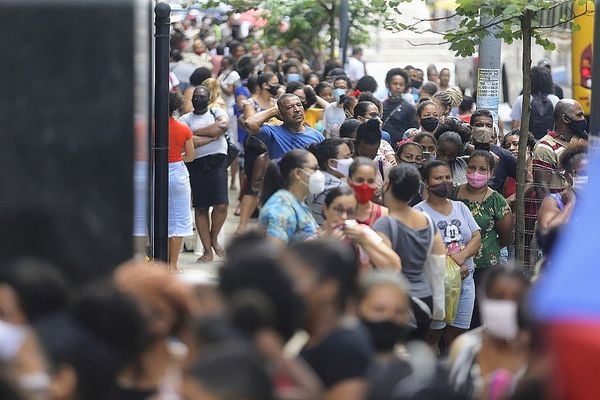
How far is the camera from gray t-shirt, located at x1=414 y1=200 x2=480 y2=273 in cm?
834

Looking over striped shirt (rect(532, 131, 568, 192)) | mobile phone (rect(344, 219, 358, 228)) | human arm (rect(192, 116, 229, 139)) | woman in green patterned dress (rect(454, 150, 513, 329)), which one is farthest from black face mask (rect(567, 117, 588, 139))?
mobile phone (rect(344, 219, 358, 228))

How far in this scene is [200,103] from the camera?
38.7 feet

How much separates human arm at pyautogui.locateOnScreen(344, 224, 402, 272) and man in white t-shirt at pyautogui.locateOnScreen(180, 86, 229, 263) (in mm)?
4993

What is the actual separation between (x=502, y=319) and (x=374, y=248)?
1893 mm

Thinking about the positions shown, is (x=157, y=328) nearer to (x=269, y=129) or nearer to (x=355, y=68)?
(x=269, y=129)

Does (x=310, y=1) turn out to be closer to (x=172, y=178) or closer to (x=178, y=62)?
(x=178, y=62)

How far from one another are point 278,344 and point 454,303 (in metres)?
3.61

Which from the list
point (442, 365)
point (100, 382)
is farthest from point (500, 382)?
point (100, 382)

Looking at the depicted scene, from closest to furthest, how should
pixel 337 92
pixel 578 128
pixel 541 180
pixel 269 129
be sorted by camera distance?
pixel 541 180 < pixel 269 129 < pixel 578 128 < pixel 337 92

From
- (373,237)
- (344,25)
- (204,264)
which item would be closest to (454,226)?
(373,237)

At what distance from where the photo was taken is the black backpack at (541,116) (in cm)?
1409

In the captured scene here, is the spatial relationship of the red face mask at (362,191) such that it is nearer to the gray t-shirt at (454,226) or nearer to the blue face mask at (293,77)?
the gray t-shirt at (454,226)

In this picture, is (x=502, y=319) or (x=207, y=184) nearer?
(x=502, y=319)

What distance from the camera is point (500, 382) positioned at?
16.0 ft
